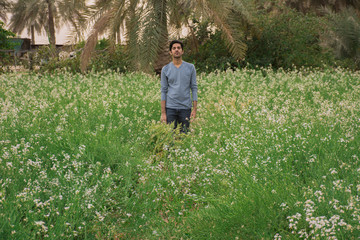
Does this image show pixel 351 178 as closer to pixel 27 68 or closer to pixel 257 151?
pixel 257 151

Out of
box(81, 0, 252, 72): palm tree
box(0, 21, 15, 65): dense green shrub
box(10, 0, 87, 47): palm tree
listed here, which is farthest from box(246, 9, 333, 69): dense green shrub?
box(10, 0, 87, 47): palm tree

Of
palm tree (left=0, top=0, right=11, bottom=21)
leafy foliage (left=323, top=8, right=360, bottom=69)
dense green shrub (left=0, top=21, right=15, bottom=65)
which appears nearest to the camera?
leafy foliage (left=323, top=8, right=360, bottom=69)

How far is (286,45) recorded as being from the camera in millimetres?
17109

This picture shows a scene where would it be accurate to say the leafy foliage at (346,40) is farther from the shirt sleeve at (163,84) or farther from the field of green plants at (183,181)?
the shirt sleeve at (163,84)

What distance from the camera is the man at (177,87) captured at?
19.4 ft

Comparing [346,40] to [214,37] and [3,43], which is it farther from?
[3,43]

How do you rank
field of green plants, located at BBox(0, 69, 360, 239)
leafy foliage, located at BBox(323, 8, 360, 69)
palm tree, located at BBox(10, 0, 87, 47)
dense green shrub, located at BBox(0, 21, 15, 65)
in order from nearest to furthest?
field of green plants, located at BBox(0, 69, 360, 239)
leafy foliage, located at BBox(323, 8, 360, 69)
dense green shrub, located at BBox(0, 21, 15, 65)
palm tree, located at BBox(10, 0, 87, 47)

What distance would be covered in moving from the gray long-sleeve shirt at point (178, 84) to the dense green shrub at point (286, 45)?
11550 millimetres

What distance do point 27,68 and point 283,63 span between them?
1222cm

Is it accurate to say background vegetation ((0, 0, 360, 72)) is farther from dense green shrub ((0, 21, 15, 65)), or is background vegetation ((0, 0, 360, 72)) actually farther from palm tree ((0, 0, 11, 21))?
palm tree ((0, 0, 11, 21))

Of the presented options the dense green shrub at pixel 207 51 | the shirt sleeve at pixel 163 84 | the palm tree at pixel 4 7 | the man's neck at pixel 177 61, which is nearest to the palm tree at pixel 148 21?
the dense green shrub at pixel 207 51

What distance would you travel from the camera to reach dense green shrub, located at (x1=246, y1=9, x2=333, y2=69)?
675 inches

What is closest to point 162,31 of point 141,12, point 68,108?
point 141,12

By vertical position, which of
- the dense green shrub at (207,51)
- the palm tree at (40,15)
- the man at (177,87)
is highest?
the palm tree at (40,15)
